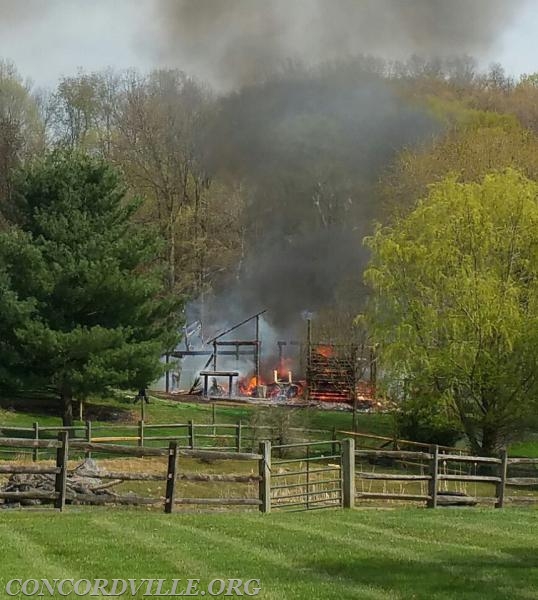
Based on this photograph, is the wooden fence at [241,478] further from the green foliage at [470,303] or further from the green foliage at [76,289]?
the green foliage at [76,289]

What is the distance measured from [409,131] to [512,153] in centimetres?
1172

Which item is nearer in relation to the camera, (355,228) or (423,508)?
(423,508)

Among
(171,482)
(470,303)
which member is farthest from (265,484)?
(470,303)

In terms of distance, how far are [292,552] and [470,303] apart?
1891cm

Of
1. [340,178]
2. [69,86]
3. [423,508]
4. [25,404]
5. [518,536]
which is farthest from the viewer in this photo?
[69,86]

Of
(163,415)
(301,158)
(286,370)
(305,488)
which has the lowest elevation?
(305,488)

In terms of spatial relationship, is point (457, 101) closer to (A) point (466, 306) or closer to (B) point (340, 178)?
(B) point (340, 178)

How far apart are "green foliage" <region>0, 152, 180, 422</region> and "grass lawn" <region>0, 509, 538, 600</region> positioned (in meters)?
18.0

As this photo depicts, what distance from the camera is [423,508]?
15.3 metres

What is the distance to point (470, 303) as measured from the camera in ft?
89.7

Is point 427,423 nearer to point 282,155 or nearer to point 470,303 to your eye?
point 470,303

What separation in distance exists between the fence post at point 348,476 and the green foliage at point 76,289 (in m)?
16.2

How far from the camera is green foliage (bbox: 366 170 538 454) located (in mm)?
27203

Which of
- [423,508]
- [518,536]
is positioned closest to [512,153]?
[423,508]
